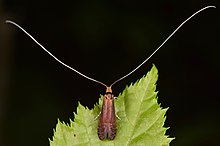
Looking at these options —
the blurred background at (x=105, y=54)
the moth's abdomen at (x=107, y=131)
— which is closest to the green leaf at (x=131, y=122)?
the moth's abdomen at (x=107, y=131)

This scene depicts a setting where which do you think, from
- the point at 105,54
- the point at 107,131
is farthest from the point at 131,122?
the point at 105,54

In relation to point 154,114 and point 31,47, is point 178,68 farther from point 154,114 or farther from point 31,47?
point 154,114

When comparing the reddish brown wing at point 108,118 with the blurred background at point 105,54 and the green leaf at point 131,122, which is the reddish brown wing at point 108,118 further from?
the blurred background at point 105,54

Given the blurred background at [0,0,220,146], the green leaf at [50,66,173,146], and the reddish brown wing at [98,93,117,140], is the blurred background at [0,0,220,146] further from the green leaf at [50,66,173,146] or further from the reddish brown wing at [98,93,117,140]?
the green leaf at [50,66,173,146]

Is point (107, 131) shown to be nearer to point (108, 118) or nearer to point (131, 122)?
point (131, 122)

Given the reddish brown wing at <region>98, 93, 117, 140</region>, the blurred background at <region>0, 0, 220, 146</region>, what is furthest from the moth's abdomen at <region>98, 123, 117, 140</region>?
the blurred background at <region>0, 0, 220, 146</region>

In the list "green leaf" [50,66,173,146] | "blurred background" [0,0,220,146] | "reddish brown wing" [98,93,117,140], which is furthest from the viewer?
"blurred background" [0,0,220,146]
